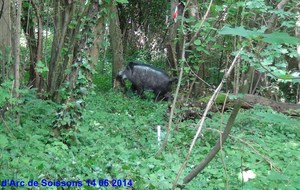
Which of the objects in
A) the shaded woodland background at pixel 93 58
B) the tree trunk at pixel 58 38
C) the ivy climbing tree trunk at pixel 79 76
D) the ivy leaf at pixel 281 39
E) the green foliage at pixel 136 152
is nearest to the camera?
the ivy leaf at pixel 281 39

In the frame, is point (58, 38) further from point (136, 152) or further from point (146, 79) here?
Answer: point (146, 79)

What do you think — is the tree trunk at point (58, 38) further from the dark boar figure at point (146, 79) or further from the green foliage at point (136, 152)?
the dark boar figure at point (146, 79)

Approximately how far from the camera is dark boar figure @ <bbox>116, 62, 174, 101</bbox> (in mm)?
11469

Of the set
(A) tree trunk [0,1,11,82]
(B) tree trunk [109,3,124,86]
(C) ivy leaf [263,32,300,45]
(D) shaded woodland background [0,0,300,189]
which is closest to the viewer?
(C) ivy leaf [263,32,300,45]

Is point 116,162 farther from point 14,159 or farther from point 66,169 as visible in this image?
point 14,159

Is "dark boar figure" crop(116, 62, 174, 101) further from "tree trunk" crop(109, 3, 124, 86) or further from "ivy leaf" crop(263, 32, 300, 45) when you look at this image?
"ivy leaf" crop(263, 32, 300, 45)

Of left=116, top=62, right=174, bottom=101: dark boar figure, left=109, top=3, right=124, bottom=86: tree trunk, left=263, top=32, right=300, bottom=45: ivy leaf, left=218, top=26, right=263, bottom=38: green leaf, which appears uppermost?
left=218, top=26, right=263, bottom=38: green leaf

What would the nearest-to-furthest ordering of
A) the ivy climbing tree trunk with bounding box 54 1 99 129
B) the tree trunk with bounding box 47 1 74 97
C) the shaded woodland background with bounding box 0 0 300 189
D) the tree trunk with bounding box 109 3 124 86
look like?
the shaded woodland background with bounding box 0 0 300 189 → the ivy climbing tree trunk with bounding box 54 1 99 129 → the tree trunk with bounding box 47 1 74 97 → the tree trunk with bounding box 109 3 124 86

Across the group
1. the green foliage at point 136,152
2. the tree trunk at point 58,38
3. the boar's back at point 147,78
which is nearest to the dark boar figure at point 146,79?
the boar's back at point 147,78

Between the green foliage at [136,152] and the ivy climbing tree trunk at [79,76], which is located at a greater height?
the ivy climbing tree trunk at [79,76]

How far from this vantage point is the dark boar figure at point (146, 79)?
11469mm

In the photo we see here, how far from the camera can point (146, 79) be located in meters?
11.6

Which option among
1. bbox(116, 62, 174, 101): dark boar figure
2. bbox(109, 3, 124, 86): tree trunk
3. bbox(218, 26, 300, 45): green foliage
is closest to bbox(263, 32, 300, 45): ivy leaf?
bbox(218, 26, 300, 45): green foliage

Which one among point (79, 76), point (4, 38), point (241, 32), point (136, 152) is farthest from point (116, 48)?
point (241, 32)
